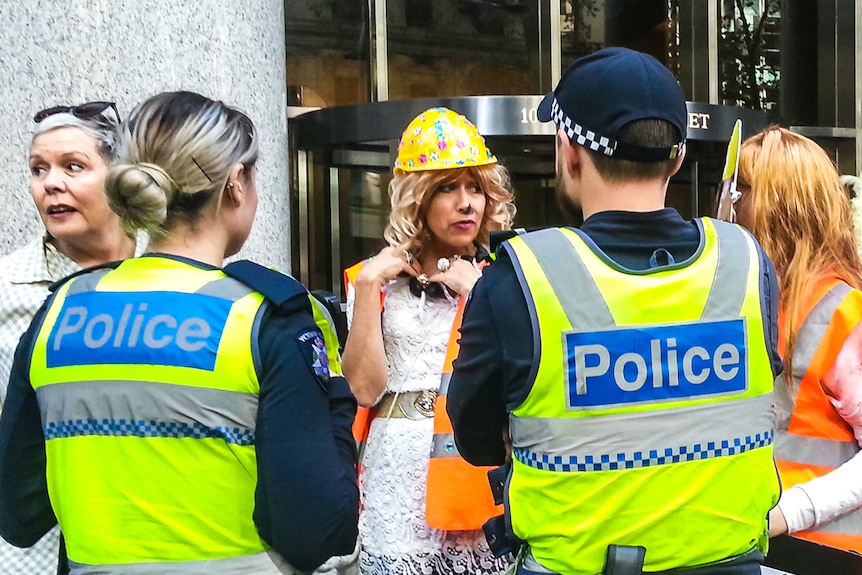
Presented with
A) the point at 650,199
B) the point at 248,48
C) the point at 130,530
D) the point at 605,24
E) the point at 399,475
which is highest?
the point at 605,24

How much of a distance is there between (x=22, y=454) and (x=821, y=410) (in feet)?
5.97

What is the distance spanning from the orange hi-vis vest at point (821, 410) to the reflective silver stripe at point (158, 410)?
4.50 feet

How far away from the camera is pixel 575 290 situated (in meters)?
1.53

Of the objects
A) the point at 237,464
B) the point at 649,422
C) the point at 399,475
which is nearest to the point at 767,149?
the point at 649,422

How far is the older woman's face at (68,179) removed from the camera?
6.89 ft

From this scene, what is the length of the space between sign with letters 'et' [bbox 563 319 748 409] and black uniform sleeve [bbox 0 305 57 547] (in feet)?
3.40

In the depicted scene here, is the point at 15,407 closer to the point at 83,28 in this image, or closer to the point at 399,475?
the point at 399,475

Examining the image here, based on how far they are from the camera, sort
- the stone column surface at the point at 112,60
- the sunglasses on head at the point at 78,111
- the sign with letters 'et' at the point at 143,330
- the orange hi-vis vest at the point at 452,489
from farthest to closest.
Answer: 1. the stone column surface at the point at 112,60
2. the orange hi-vis vest at the point at 452,489
3. the sunglasses on head at the point at 78,111
4. the sign with letters 'et' at the point at 143,330

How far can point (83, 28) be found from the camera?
3971 millimetres

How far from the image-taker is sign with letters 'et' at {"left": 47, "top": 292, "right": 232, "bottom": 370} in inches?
56.3

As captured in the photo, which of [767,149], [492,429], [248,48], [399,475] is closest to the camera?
[492,429]

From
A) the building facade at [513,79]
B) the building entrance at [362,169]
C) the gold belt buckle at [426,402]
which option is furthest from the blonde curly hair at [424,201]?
the building entrance at [362,169]

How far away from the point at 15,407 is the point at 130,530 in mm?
375

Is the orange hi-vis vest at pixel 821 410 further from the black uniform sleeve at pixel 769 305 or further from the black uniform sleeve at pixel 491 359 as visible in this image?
the black uniform sleeve at pixel 491 359
